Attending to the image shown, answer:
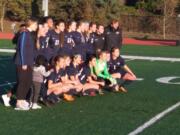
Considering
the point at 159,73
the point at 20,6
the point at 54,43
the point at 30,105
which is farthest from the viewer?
the point at 20,6

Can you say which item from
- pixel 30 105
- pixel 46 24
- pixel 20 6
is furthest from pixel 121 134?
pixel 20 6

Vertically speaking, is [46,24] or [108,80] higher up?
[46,24]

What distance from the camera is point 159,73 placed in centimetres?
1692

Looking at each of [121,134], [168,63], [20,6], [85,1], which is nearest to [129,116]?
[121,134]

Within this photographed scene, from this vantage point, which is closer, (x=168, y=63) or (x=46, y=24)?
(x=46, y=24)

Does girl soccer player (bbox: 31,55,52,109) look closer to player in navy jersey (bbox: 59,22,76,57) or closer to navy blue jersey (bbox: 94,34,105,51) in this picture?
player in navy jersey (bbox: 59,22,76,57)

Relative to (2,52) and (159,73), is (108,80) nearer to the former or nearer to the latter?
(159,73)

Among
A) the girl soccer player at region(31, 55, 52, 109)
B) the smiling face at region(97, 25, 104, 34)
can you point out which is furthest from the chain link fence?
the girl soccer player at region(31, 55, 52, 109)

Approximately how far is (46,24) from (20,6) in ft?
118

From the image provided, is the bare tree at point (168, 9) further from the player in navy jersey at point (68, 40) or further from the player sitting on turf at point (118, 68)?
the player sitting on turf at point (118, 68)

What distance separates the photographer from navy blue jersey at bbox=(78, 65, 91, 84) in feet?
40.3

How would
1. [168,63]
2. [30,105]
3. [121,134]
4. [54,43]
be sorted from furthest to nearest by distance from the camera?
[168,63], [54,43], [30,105], [121,134]

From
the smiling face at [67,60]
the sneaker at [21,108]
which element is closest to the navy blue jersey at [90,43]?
the smiling face at [67,60]

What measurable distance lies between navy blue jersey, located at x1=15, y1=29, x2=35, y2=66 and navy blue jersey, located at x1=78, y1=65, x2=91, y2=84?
87.1 inches
